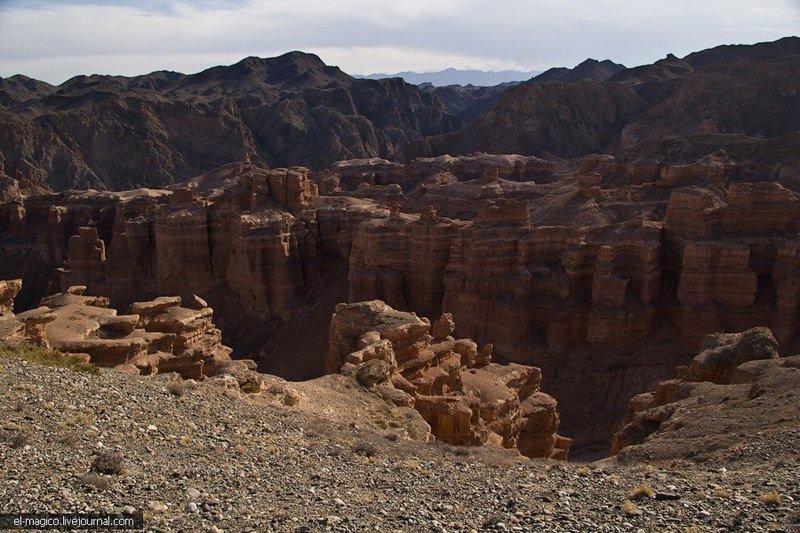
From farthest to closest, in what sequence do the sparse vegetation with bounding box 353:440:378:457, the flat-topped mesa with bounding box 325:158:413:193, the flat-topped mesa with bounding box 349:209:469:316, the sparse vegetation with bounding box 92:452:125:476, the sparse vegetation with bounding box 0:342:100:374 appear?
the flat-topped mesa with bounding box 325:158:413:193
the flat-topped mesa with bounding box 349:209:469:316
the sparse vegetation with bounding box 0:342:100:374
the sparse vegetation with bounding box 353:440:378:457
the sparse vegetation with bounding box 92:452:125:476

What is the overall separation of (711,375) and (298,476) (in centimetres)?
1384

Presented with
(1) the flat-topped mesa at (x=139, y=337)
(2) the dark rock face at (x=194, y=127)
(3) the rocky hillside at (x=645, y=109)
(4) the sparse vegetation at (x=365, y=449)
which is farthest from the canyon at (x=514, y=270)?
(2) the dark rock face at (x=194, y=127)

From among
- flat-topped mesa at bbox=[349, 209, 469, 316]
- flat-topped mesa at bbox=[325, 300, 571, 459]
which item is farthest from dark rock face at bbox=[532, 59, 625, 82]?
flat-topped mesa at bbox=[325, 300, 571, 459]

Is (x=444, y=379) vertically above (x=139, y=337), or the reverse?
(x=139, y=337)

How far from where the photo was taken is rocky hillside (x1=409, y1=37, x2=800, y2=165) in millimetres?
82875

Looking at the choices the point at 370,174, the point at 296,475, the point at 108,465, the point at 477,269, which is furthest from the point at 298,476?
the point at 370,174

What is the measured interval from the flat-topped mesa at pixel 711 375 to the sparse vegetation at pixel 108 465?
37.4ft

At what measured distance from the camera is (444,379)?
78.2ft

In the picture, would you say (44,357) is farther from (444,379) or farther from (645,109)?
(645,109)

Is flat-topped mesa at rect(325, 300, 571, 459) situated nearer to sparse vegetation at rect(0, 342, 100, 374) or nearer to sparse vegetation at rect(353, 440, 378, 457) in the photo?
sparse vegetation at rect(353, 440, 378, 457)

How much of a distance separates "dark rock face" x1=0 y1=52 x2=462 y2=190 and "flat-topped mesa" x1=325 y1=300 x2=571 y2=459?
247 feet

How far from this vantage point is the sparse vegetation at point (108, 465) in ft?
33.7

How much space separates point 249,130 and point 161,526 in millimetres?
113094

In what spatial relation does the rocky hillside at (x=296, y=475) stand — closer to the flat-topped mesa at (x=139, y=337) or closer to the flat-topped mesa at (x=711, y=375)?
the flat-topped mesa at (x=711, y=375)
